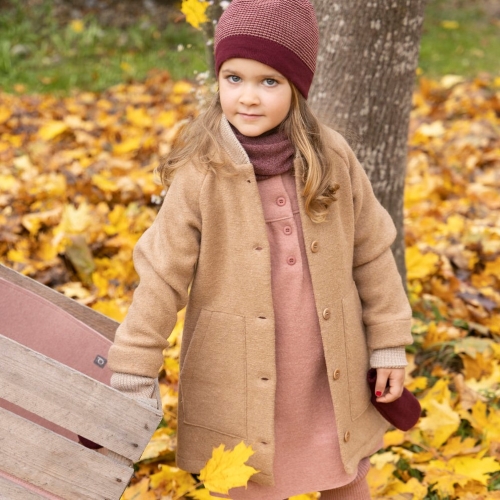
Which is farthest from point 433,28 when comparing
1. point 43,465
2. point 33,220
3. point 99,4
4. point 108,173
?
point 43,465

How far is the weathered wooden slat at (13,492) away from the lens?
1.62 m

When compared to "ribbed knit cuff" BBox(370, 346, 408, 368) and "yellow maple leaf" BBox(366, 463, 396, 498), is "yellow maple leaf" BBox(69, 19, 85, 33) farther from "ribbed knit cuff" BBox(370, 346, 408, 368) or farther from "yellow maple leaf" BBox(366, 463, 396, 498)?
"ribbed knit cuff" BBox(370, 346, 408, 368)

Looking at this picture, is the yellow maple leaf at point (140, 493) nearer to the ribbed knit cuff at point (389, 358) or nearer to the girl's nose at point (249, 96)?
the ribbed knit cuff at point (389, 358)

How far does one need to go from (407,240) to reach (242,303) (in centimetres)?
211

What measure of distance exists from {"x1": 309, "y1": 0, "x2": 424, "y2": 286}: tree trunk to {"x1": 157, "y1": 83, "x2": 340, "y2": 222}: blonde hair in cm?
67

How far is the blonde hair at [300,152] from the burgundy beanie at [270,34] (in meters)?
0.10

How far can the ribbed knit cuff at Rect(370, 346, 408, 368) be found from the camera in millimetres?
1942

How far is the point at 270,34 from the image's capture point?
163cm

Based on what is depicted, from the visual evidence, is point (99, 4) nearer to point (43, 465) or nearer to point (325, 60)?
point (325, 60)

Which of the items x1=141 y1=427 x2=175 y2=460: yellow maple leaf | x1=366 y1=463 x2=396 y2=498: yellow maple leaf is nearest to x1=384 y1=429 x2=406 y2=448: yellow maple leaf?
x1=366 y1=463 x2=396 y2=498: yellow maple leaf

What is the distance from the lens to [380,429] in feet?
6.81

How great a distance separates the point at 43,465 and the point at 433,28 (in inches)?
398

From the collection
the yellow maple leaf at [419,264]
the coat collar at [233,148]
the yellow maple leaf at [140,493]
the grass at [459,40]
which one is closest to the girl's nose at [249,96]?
the coat collar at [233,148]

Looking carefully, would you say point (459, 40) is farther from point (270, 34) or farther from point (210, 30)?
Result: point (270, 34)
